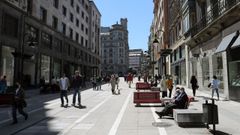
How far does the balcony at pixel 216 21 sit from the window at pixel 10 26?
17352 millimetres

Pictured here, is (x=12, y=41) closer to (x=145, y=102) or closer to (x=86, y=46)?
(x=145, y=102)

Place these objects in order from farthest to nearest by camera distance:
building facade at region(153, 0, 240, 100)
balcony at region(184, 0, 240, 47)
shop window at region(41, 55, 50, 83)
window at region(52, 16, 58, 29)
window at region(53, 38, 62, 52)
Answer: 1. window at region(52, 16, 58, 29)
2. window at region(53, 38, 62, 52)
3. shop window at region(41, 55, 50, 83)
4. building facade at region(153, 0, 240, 100)
5. balcony at region(184, 0, 240, 47)

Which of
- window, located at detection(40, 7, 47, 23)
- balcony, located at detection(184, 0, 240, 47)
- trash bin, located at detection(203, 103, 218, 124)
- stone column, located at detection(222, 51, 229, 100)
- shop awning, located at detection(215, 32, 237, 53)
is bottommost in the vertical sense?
trash bin, located at detection(203, 103, 218, 124)

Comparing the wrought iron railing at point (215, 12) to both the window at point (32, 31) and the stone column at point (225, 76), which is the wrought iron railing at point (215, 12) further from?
the window at point (32, 31)

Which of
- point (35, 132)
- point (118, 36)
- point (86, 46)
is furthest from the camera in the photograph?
point (118, 36)

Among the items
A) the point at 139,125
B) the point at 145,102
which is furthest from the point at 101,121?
the point at 145,102

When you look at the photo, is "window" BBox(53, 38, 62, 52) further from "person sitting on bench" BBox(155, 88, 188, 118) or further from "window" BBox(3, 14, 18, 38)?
"person sitting on bench" BBox(155, 88, 188, 118)

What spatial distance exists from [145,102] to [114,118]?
4.42 m

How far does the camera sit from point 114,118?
37.2 ft

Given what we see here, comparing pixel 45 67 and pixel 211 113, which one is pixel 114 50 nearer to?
pixel 45 67

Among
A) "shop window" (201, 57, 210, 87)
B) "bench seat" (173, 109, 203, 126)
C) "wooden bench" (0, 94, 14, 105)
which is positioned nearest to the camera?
"bench seat" (173, 109, 203, 126)

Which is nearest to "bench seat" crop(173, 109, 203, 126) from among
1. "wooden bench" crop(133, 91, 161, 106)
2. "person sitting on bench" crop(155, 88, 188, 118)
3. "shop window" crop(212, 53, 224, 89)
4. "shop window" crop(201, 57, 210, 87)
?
"person sitting on bench" crop(155, 88, 188, 118)

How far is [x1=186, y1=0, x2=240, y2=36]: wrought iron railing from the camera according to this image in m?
18.0

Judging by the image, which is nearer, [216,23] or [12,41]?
[216,23]
